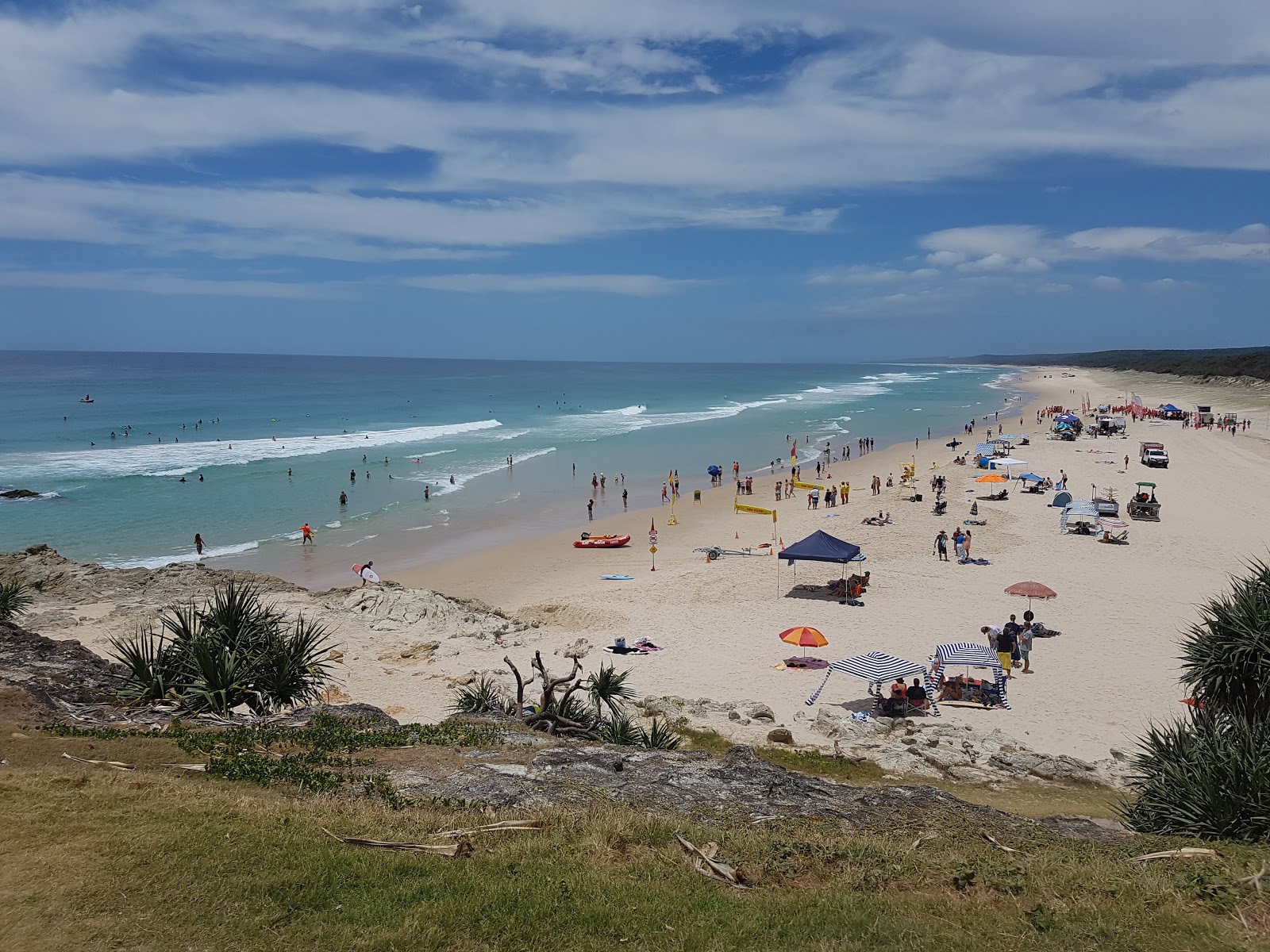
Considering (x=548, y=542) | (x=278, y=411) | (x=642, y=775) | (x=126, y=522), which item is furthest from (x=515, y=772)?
(x=278, y=411)

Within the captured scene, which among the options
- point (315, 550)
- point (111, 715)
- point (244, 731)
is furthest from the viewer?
point (315, 550)

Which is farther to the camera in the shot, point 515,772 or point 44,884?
point 515,772

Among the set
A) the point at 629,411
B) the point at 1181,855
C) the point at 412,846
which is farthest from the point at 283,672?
the point at 629,411

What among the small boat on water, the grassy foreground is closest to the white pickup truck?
the small boat on water

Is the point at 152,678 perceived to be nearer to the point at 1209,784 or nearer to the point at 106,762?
the point at 106,762

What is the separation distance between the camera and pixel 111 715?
10.8 m

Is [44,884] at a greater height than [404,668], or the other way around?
[44,884]

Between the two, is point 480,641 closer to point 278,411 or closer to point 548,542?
point 548,542

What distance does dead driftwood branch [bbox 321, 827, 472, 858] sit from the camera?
6.90m

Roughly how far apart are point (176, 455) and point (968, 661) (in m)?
51.1

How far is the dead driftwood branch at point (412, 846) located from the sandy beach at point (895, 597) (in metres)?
7.70

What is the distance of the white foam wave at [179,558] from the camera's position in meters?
26.9

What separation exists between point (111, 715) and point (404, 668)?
23.5ft

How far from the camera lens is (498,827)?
755 cm
